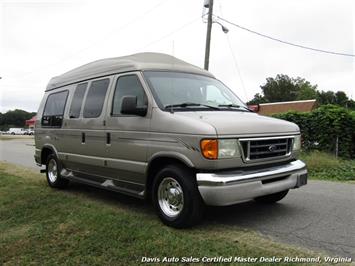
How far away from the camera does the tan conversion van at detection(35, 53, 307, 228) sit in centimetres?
458

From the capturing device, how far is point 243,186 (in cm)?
457

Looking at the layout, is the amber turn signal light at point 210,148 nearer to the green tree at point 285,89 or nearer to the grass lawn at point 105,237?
the grass lawn at point 105,237

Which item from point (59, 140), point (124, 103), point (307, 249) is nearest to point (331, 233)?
point (307, 249)

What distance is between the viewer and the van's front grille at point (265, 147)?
187 inches

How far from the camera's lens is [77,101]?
710 centimetres

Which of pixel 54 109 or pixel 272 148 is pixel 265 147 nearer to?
pixel 272 148

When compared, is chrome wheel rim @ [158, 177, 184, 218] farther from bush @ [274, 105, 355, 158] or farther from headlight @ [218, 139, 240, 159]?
bush @ [274, 105, 355, 158]

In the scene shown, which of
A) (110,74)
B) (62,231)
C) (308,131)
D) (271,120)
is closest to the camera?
(62,231)

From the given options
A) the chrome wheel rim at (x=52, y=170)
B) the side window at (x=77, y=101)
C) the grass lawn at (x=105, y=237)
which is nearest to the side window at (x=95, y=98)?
the side window at (x=77, y=101)

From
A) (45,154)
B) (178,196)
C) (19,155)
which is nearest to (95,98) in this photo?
(178,196)

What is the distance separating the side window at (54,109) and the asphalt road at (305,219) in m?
3.64

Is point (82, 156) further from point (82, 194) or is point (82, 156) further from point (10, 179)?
point (10, 179)

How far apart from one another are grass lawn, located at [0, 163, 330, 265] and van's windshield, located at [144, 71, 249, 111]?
1.62 meters

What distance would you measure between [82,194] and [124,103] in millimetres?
2937
